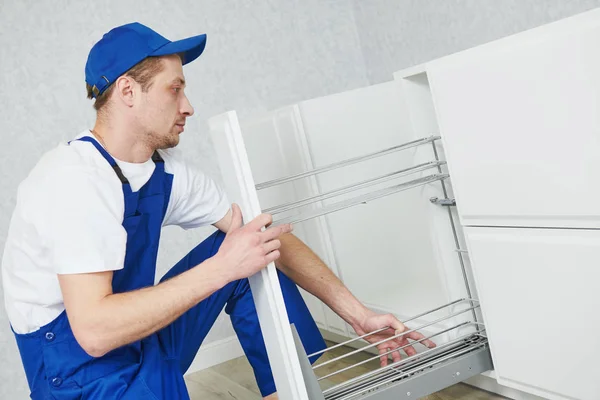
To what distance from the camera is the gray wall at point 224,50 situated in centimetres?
259

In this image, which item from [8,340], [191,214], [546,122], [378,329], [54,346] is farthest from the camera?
[8,340]

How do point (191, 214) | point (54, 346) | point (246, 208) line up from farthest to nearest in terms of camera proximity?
point (191, 214) < point (54, 346) < point (246, 208)

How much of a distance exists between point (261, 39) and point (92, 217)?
1.78 metres

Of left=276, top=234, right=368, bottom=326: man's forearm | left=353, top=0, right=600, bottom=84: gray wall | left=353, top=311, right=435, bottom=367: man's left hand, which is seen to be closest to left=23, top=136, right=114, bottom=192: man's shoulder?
left=276, top=234, right=368, bottom=326: man's forearm

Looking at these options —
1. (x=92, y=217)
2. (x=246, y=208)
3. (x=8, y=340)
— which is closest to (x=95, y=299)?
(x=92, y=217)

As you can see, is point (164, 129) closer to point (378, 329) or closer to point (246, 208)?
point (246, 208)

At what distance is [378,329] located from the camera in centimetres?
160

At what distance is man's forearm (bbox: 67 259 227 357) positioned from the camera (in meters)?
1.34

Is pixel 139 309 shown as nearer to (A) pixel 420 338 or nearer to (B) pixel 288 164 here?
(A) pixel 420 338

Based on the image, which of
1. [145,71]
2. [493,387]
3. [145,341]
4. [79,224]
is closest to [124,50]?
[145,71]

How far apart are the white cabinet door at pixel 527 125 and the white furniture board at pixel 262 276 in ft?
1.42

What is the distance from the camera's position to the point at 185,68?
2.84m

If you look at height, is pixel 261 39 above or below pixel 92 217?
above

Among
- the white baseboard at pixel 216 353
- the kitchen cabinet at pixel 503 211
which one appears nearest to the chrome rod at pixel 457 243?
the kitchen cabinet at pixel 503 211
